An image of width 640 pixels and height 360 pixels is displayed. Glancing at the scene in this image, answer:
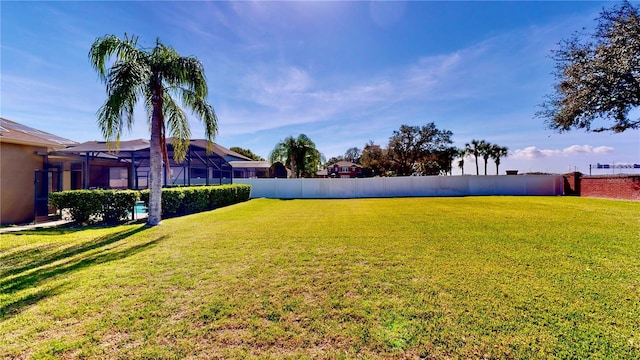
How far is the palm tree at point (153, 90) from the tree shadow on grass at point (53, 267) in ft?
8.08

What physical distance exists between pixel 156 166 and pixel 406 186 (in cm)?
1821

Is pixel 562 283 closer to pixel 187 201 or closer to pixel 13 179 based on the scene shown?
pixel 187 201

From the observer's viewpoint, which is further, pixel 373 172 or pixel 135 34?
pixel 373 172

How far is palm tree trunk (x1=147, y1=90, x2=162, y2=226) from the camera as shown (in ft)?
26.6

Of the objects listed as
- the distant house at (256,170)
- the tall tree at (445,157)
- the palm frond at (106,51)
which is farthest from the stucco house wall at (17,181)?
the tall tree at (445,157)

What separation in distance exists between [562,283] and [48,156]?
1598cm

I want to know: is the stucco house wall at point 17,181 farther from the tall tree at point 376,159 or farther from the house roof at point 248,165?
the tall tree at point 376,159

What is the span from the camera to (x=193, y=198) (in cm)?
1111

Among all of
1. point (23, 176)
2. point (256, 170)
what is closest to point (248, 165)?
point (256, 170)

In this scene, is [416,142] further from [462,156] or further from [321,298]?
[321,298]

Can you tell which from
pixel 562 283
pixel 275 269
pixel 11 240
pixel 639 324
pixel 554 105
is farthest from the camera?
pixel 554 105

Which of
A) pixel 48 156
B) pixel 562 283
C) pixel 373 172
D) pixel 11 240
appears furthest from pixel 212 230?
pixel 373 172

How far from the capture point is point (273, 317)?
2781 millimetres

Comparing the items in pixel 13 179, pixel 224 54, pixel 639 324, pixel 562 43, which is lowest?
pixel 639 324
